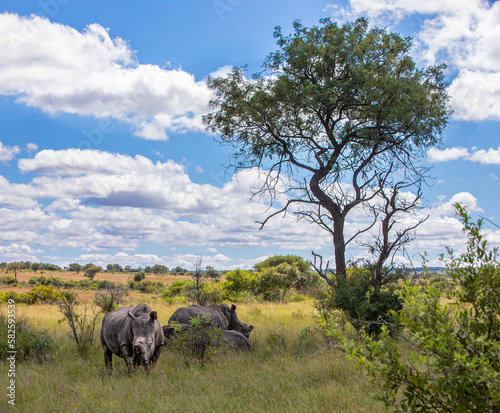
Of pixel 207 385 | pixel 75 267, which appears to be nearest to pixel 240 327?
pixel 207 385

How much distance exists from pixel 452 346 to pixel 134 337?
6.90 m

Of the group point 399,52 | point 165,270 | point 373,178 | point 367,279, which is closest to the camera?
point 367,279

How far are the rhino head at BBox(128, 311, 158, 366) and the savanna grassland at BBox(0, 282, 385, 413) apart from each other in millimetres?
443

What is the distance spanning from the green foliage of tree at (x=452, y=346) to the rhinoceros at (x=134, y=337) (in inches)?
235

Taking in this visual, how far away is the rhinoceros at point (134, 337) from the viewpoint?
852 cm

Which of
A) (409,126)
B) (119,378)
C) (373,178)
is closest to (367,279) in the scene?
(373,178)

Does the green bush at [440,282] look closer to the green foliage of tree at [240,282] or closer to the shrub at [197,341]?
the shrub at [197,341]

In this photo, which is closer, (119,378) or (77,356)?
(119,378)

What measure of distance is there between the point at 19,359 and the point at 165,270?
105 metres

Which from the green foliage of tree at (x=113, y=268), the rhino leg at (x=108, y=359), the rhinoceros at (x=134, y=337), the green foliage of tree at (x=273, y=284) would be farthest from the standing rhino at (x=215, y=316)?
the green foliage of tree at (x=113, y=268)

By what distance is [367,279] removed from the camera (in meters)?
13.2

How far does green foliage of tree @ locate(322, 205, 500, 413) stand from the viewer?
10.4ft

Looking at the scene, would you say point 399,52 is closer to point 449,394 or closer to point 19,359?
point 449,394

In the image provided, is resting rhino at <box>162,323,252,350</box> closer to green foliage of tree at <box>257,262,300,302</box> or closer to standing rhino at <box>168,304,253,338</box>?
standing rhino at <box>168,304,253,338</box>
